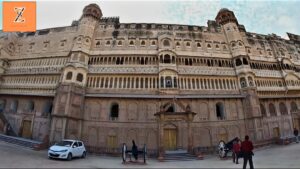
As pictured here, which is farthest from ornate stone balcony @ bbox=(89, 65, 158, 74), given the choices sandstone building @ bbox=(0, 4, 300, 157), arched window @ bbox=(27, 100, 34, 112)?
arched window @ bbox=(27, 100, 34, 112)

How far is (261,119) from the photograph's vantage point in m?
26.1

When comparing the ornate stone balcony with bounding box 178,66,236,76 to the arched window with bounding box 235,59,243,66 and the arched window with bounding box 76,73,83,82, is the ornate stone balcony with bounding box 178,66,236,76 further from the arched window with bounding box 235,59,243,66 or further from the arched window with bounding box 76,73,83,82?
the arched window with bounding box 76,73,83,82

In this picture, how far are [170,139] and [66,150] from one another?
13819 millimetres

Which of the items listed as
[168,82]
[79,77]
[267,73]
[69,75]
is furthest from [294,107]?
[69,75]

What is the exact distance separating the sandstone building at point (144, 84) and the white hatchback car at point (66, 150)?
15.3 feet

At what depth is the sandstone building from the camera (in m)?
24.5

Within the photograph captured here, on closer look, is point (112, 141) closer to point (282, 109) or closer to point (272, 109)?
point (272, 109)

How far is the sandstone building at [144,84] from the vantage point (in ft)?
80.4

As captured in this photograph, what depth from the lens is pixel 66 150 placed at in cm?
1409

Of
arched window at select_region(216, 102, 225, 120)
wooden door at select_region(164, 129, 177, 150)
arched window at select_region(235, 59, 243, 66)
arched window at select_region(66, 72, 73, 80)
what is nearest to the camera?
wooden door at select_region(164, 129, 177, 150)

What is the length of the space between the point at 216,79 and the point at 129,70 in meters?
14.1

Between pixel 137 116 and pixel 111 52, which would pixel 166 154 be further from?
pixel 111 52

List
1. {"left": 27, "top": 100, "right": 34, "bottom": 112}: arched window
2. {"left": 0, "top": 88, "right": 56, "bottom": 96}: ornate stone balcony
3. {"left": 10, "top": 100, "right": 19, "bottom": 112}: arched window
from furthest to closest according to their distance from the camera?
{"left": 10, "top": 100, "right": 19, "bottom": 112}: arched window < {"left": 27, "top": 100, "right": 34, "bottom": 112}: arched window < {"left": 0, "top": 88, "right": 56, "bottom": 96}: ornate stone balcony

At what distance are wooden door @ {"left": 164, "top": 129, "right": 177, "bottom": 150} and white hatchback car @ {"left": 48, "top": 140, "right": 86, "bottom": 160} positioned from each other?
11414 mm
